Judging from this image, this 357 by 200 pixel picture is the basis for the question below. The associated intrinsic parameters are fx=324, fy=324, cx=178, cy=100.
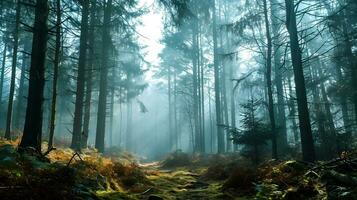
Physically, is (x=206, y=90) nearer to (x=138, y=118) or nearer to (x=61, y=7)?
(x=61, y=7)

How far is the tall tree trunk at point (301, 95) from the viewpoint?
1025 cm

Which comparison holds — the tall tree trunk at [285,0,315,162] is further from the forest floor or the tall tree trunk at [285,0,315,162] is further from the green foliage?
the green foliage

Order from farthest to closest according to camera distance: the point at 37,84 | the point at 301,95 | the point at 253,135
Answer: the point at 253,135 → the point at 301,95 → the point at 37,84

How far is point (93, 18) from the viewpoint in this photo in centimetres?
1838

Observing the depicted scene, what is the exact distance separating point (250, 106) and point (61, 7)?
28.3 ft

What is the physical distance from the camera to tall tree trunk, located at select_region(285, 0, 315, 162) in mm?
10250

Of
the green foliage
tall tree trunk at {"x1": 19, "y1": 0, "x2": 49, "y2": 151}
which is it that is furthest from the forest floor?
the green foliage

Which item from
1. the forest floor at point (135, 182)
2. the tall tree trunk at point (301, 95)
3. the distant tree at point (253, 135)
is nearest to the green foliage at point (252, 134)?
the distant tree at point (253, 135)

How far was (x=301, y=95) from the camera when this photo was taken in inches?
419

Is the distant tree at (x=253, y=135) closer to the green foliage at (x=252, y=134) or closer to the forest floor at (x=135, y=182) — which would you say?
the green foliage at (x=252, y=134)

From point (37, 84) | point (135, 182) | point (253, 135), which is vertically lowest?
point (135, 182)

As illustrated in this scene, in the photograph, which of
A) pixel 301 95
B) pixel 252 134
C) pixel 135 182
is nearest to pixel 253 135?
pixel 252 134

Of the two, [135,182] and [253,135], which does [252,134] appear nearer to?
[253,135]

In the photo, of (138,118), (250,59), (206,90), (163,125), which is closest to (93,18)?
(250,59)
